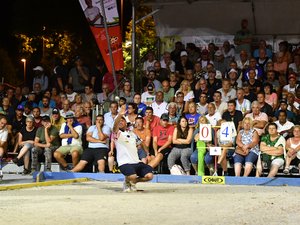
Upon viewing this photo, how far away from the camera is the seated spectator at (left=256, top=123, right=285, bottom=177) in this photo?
1689 cm

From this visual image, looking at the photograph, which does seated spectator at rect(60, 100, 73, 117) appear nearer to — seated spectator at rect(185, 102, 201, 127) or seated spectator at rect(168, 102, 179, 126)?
seated spectator at rect(168, 102, 179, 126)

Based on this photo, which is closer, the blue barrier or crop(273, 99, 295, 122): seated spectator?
the blue barrier

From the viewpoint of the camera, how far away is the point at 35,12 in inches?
1881

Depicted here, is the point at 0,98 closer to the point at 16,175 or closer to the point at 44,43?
the point at 16,175

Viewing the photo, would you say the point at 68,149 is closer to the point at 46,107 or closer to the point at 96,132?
the point at 96,132

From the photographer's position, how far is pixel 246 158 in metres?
17.2

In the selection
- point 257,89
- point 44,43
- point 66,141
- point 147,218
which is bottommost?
point 147,218

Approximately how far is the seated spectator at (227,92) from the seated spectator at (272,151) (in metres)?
2.71

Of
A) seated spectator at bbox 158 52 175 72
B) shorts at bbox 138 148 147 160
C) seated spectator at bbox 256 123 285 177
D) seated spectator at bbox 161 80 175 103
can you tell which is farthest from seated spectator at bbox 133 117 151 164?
seated spectator at bbox 158 52 175 72

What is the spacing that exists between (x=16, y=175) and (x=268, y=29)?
938 cm

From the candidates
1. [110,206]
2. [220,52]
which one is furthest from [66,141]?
[110,206]

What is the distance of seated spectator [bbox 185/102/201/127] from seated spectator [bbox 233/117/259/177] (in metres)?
1.40

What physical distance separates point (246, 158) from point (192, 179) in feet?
4.34

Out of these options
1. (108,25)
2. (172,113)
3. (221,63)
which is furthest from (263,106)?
(108,25)
